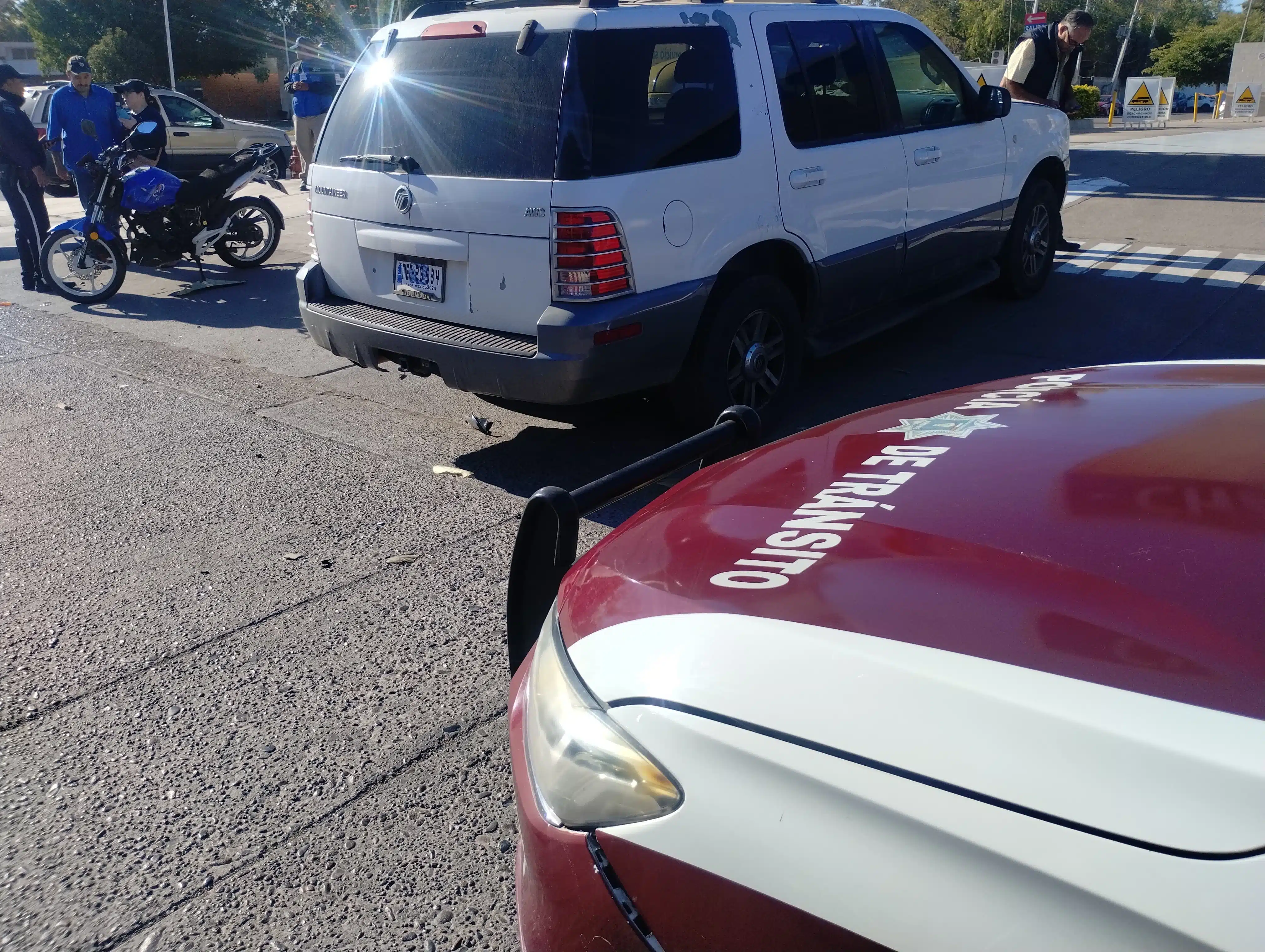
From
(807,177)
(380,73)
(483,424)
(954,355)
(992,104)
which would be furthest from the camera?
(954,355)

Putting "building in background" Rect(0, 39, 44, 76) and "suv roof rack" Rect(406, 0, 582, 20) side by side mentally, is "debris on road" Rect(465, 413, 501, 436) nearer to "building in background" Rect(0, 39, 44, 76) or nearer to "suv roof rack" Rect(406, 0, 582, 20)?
"suv roof rack" Rect(406, 0, 582, 20)

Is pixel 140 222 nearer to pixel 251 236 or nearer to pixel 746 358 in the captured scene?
pixel 251 236

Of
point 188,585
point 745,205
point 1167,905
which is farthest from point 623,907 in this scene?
point 745,205

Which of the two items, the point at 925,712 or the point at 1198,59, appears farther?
the point at 1198,59

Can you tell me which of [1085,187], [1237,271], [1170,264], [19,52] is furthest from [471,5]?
[19,52]

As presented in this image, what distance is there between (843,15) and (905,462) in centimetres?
434

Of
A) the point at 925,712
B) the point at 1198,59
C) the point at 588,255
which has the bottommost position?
the point at 925,712

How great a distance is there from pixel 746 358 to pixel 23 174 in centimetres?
807

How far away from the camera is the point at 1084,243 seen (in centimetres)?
995

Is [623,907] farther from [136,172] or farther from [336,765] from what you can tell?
[136,172]

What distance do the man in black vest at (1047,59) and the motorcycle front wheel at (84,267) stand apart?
7834 millimetres

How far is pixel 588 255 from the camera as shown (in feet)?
14.4

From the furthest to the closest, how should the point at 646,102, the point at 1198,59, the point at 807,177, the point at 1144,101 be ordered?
the point at 1198,59, the point at 1144,101, the point at 807,177, the point at 646,102

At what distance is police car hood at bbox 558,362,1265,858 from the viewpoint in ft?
3.91
